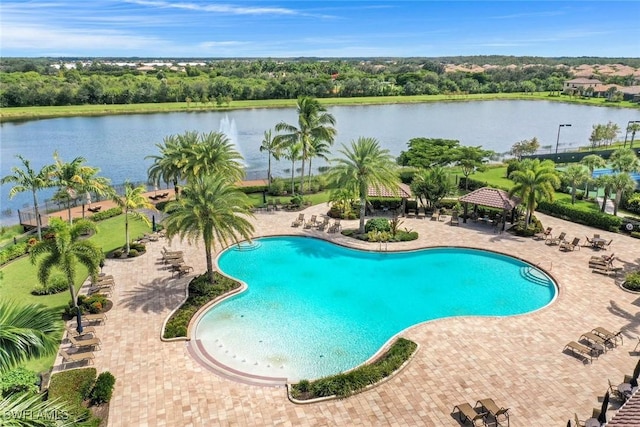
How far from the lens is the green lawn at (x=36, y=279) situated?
22.1 metres

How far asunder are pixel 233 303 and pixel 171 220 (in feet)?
17.2

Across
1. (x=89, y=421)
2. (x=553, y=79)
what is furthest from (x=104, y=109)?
(x=553, y=79)

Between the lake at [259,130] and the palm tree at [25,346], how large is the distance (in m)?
33.3

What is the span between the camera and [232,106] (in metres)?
118

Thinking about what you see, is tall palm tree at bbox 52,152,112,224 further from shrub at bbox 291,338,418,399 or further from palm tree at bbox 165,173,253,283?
shrub at bbox 291,338,418,399

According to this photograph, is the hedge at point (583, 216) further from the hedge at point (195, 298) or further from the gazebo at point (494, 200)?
the hedge at point (195, 298)

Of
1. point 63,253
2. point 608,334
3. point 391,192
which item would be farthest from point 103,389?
point 391,192

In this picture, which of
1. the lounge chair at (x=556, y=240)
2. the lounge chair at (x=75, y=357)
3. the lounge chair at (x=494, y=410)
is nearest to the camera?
the lounge chair at (x=494, y=410)

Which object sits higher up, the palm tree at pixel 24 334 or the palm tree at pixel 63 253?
the palm tree at pixel 24 334

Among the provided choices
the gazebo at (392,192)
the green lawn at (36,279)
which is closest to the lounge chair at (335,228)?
the gazebo at (392,192)

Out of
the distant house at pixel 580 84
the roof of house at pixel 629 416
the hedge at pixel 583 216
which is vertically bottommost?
the hedge at pixel 583 216

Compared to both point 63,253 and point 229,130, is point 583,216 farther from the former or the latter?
point 229,130

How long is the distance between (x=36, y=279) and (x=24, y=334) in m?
19.5

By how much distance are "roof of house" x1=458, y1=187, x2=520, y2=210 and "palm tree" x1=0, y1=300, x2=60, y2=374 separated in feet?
95.2
